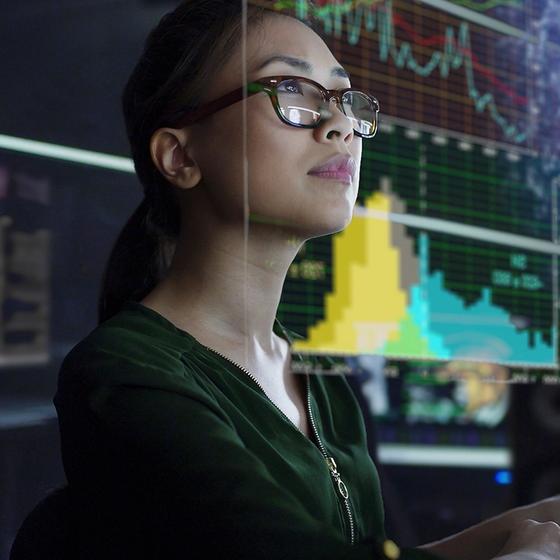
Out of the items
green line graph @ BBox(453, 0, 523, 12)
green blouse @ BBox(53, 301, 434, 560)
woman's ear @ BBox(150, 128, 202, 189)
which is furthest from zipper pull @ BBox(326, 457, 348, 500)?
green line graph @ BBox(453, 0, 523, 12)

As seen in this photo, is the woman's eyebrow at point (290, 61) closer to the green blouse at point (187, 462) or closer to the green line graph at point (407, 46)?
the green line graph at point (407, 46)

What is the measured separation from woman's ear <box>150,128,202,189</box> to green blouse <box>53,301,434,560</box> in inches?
4.3

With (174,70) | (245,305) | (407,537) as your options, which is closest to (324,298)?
(245,305)

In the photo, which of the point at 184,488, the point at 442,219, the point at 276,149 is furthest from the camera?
the point at 442,219

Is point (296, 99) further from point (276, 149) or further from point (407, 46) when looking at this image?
point (407, 46)

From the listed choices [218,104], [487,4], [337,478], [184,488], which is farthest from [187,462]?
[487,4]

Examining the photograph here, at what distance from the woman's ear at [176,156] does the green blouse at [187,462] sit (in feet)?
0.36

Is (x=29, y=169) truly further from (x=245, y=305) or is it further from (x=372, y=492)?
(x=372, y=492)

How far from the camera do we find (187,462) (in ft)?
1.96

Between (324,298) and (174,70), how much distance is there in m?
0.21

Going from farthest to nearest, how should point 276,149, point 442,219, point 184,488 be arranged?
point 442,219 → point 276,149 → point 184,488

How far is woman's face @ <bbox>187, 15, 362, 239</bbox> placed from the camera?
756 millimetres

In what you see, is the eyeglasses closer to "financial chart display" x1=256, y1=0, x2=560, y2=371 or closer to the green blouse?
"financial chart display" x1=256, y1=0, x2=560, y2=371

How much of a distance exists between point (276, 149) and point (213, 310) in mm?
132
